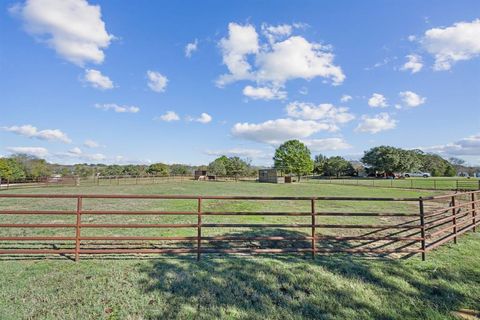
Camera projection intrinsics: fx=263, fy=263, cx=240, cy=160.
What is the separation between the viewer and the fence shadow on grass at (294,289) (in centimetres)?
342

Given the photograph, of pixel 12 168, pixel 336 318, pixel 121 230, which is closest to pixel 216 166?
pixel 12 168

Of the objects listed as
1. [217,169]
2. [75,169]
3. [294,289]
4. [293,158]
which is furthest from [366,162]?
[294,289]

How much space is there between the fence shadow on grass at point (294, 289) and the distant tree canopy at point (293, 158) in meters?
61.4

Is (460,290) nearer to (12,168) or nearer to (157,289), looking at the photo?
(157,289)

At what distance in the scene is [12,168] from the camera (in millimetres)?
46875

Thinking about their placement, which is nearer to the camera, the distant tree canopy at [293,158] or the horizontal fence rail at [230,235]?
the horizontal fence rail at [230,235]

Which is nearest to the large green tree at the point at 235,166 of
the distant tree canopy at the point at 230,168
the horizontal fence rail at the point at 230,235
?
the distant tree canopy at the point at 230,168

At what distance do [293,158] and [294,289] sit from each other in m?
62.9

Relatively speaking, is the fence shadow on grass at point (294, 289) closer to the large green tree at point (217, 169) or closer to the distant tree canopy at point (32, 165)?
the distant tree canopy at point (32, 165)

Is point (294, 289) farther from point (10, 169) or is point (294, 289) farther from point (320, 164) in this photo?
point (320, 164)

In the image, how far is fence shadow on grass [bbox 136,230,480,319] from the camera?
3418 mm

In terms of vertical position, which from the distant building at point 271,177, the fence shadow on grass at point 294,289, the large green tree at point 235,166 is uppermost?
the large green tree at point 235,166

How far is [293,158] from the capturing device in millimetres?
65562

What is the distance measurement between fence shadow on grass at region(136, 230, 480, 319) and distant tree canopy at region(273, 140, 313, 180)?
2419 inches
